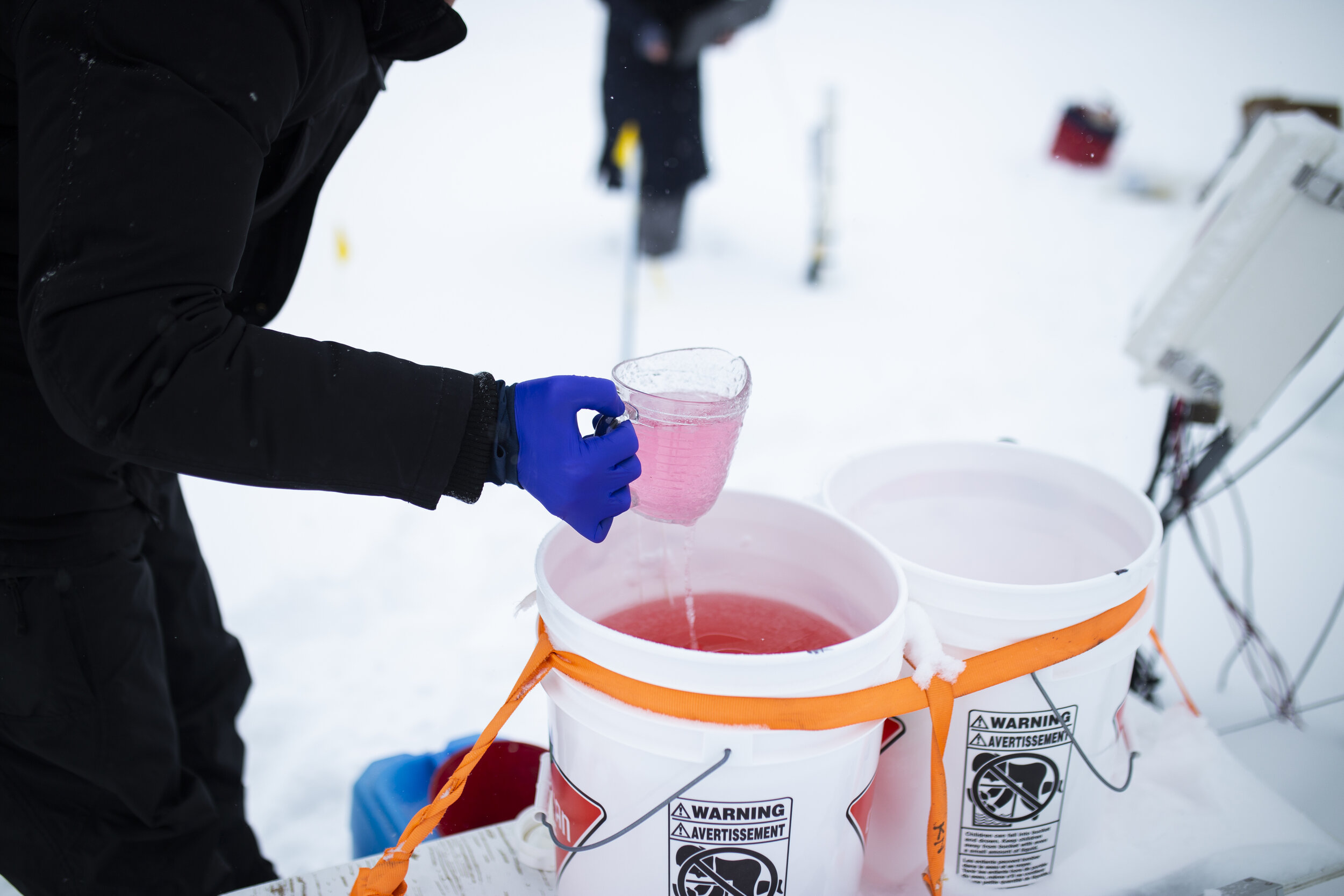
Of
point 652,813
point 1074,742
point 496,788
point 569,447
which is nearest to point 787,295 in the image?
point 496,788

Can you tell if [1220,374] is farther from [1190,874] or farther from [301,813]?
[301,813]

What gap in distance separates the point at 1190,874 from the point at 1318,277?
1.07 m

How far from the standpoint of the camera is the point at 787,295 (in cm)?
474

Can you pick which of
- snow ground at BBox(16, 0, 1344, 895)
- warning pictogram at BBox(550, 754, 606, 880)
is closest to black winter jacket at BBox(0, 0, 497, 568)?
warning pictogram at BBox(550, 754, 606, 880)

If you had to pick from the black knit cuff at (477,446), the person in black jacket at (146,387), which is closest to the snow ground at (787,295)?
the person in black jacket at (146,387)

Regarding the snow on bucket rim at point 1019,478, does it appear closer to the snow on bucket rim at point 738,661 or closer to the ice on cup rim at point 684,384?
the snow on bucket rim at point 738,661

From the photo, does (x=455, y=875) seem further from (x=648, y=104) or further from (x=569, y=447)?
(x=648, y=104)

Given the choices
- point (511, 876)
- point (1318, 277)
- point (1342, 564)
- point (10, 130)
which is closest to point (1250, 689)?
point (1342, 564)

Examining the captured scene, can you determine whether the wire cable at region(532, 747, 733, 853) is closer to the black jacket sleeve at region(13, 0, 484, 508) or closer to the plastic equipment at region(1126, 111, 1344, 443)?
the black jacket sleeve at region(13, 0, 484, 508)

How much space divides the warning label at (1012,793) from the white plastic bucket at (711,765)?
13 centimetres

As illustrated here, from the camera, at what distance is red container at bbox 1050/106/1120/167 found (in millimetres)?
6246

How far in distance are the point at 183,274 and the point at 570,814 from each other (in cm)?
64

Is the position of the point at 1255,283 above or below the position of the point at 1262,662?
above

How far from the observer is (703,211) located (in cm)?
588
